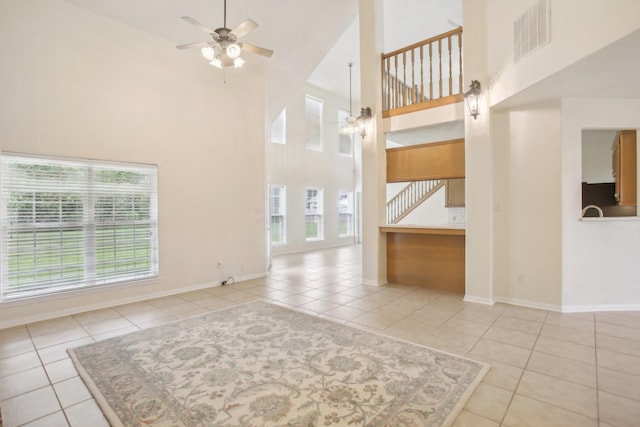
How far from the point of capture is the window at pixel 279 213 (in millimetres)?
8930

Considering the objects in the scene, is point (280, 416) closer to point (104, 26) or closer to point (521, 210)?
point (521, 210)

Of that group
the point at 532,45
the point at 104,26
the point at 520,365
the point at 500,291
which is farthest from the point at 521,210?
the point at 104,26

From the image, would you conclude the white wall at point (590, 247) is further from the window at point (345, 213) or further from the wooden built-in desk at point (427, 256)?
the window at point (345, 213)

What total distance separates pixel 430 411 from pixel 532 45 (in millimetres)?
3638

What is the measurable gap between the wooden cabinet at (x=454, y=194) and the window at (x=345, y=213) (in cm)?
393

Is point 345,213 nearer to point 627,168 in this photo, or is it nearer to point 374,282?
point 374,282

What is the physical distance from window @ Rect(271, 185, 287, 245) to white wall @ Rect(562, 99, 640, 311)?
6.61 metres

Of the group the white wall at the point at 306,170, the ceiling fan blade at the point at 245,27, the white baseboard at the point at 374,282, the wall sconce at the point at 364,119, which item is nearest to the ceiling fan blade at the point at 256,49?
the ceiling fan blade at the point at 245,27

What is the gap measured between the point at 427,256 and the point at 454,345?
223 centimetres

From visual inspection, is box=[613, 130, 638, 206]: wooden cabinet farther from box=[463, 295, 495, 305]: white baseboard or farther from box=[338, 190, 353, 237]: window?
box=[338, 190, 353, 237]: window

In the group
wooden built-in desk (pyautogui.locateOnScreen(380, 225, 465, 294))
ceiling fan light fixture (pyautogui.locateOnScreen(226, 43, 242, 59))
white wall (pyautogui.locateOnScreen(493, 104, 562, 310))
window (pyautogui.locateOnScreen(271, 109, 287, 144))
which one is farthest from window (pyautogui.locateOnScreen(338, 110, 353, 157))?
ceiling fan light fixture (pyautogui.locateOnScreen(226, 43, 242, 59))

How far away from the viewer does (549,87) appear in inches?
133

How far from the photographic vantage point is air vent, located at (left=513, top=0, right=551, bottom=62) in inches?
122

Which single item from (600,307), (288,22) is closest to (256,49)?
(288,22)
